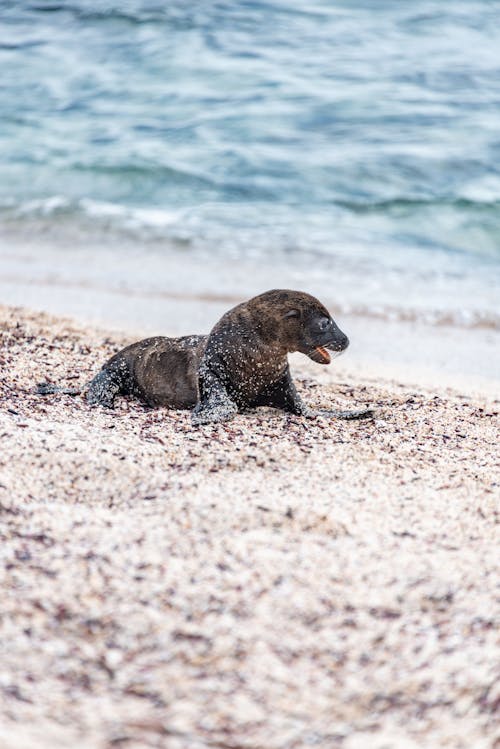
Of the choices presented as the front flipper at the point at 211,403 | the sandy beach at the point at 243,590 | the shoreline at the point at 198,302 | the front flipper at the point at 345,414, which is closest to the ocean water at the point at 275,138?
the shoreline at the point at 198,302

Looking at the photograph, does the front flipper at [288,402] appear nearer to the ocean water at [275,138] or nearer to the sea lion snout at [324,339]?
the sea lion snout at [324,339]

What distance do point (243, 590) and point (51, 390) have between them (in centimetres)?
242

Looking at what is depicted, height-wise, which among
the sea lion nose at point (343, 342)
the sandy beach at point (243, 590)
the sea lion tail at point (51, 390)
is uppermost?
the sea lion nose at point (343, 342)

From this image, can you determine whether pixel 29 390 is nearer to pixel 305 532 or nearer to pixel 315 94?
pixel 305 532

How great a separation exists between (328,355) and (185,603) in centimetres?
220

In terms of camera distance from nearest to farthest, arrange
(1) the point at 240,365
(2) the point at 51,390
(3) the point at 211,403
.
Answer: (3) the point at 211,403 < (1) the point at 240,365 < (2) the point at 51,390

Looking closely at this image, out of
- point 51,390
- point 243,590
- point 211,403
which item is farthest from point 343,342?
point 243,590

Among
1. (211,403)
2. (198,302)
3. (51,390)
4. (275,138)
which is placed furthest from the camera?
(275,138)

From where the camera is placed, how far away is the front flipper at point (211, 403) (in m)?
4.45

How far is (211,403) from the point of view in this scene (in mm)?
4602

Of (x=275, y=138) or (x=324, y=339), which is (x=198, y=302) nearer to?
(x=324, y=339)

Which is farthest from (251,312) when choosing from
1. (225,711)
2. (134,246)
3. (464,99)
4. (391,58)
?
(391,58)

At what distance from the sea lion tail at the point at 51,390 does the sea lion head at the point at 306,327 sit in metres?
1.14

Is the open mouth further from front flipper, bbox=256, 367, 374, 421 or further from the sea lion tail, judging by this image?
the sea lion tail
